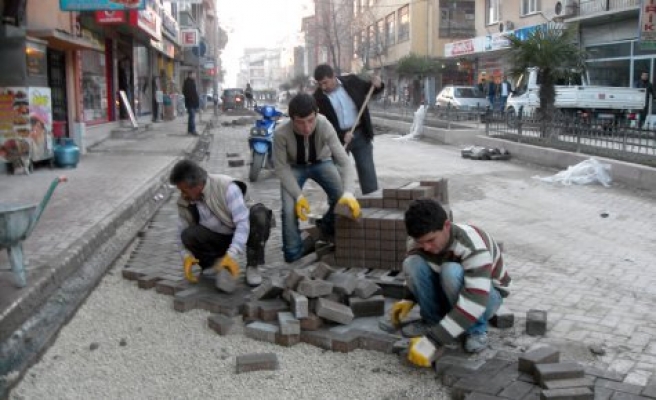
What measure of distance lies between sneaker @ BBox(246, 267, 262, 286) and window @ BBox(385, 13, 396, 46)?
1869 inches

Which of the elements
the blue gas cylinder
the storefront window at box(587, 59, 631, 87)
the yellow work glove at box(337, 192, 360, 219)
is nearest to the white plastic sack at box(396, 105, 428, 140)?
the storefront window at box(587, 59, 631, 87)

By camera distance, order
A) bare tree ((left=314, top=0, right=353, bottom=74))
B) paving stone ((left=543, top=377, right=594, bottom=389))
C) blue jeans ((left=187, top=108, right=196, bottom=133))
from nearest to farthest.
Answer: paving stone ((left=543, top=377, right=594, bottom=389)), blue jeans ((left=187, top=108, right=196, bottom=133)), bare tree ((left=314, top=0, right=353, bottom=74))

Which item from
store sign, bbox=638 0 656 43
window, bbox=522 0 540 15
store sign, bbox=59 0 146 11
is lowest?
store sign, bbox=59 0 146 11

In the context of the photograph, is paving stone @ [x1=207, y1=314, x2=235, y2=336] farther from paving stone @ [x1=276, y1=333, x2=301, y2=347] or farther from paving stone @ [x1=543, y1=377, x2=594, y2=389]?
paving stone @ [x1=543, y1=377, x2=594, y2=389]

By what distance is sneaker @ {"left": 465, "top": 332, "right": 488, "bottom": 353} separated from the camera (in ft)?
13.1

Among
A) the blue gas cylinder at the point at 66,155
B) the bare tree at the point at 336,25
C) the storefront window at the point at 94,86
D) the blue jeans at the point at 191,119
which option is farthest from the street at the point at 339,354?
the bare tree at the point at 336,25

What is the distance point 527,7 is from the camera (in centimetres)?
3175

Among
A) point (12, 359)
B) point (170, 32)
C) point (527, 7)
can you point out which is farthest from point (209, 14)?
point (12, 359)

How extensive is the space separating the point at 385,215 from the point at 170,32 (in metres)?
30.2

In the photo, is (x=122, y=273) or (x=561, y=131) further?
(x=561, y=131)

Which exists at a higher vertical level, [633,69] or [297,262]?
[633,69]

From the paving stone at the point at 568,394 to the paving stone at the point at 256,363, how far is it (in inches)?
58.0

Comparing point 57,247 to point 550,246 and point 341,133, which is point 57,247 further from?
point 550,246

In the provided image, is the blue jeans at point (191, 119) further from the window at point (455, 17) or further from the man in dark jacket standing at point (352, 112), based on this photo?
the window at point (455, 17)
